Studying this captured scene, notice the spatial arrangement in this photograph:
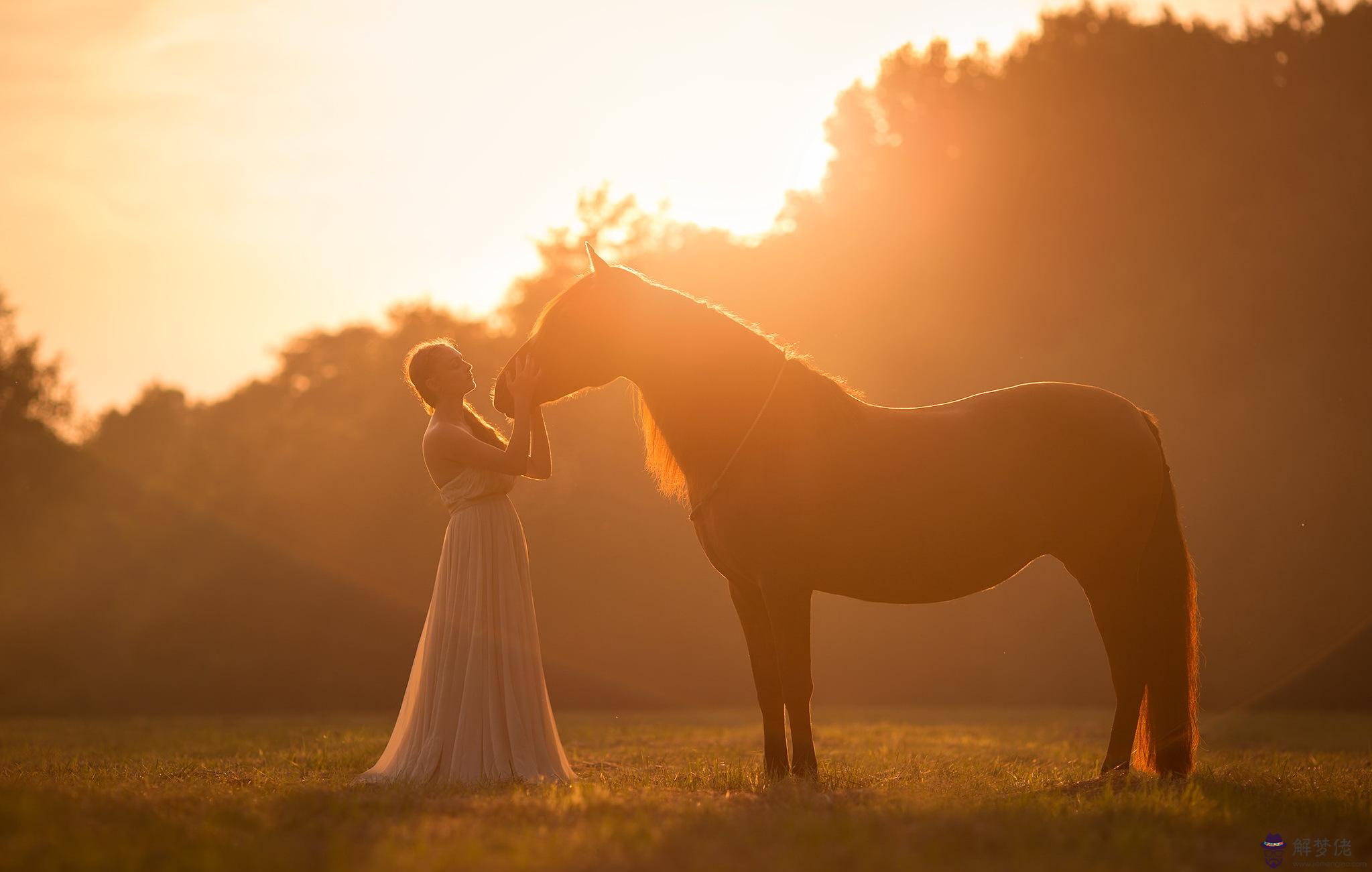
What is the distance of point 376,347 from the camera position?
3291cm

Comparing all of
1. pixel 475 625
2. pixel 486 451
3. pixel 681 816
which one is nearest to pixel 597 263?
pixel 486 451

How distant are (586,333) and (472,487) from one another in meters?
1.32

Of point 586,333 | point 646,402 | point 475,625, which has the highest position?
point 586,333

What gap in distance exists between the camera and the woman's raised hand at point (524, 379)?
6371 millimetres

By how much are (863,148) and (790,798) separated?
21.4 m

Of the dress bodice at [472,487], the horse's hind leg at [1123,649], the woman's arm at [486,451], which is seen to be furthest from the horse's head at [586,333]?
the horse's hind leg at [1123,649]

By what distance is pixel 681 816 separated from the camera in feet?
15.0

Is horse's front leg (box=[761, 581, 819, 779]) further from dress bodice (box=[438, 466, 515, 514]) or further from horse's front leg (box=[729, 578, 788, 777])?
dress bodice (box=[438, 466, 515, 514])

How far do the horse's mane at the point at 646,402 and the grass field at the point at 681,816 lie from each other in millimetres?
1780

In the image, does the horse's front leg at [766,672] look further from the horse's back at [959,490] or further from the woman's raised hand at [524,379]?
the woman's raised hand at [524,379]

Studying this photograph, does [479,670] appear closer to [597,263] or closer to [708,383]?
[708,383]

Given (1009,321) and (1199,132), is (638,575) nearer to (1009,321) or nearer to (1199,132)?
(1009,321)

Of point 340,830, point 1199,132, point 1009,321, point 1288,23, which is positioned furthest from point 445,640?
point 1288,23

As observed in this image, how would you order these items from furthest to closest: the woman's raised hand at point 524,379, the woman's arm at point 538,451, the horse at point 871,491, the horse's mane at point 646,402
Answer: the woman's arm at point 538,451 → the woman's raised hand at point 524,379 → the horse's mane at point 646,402 → the horse at point 871,491
